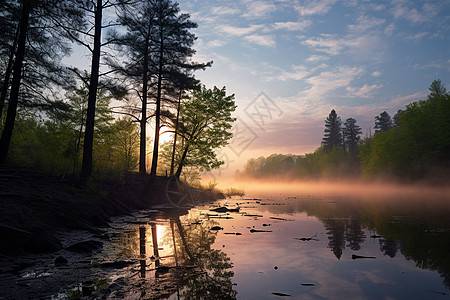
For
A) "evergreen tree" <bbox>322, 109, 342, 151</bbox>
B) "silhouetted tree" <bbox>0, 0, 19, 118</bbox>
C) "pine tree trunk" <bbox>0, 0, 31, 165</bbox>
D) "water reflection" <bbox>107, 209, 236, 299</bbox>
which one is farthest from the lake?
"evergreen tree" <bbox>322, 109, 342, 151</bbox>

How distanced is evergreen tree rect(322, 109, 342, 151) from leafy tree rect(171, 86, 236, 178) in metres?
67.6

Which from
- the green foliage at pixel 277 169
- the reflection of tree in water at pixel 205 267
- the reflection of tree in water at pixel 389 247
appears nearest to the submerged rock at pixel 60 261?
the reflection of tree in water at pixel 205 267

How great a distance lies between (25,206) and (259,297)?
23.6 feet

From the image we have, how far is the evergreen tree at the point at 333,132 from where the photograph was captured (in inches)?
3359

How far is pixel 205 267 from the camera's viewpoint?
551 cm

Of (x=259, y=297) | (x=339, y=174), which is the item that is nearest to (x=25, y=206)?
(x=259, y=297)

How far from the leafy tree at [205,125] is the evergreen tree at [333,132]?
67.6 meters

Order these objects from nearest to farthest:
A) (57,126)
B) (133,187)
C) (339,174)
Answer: (133,187) < (57,126) < (339,174)

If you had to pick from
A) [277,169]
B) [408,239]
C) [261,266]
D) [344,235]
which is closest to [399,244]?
[408,239]

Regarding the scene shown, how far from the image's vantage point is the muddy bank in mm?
5840

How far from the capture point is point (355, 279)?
16.6 ft

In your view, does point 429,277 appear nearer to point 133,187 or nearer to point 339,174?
point 133,187

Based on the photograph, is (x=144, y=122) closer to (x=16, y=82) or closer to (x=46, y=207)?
(x=16, y=82)

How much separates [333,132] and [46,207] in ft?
297
